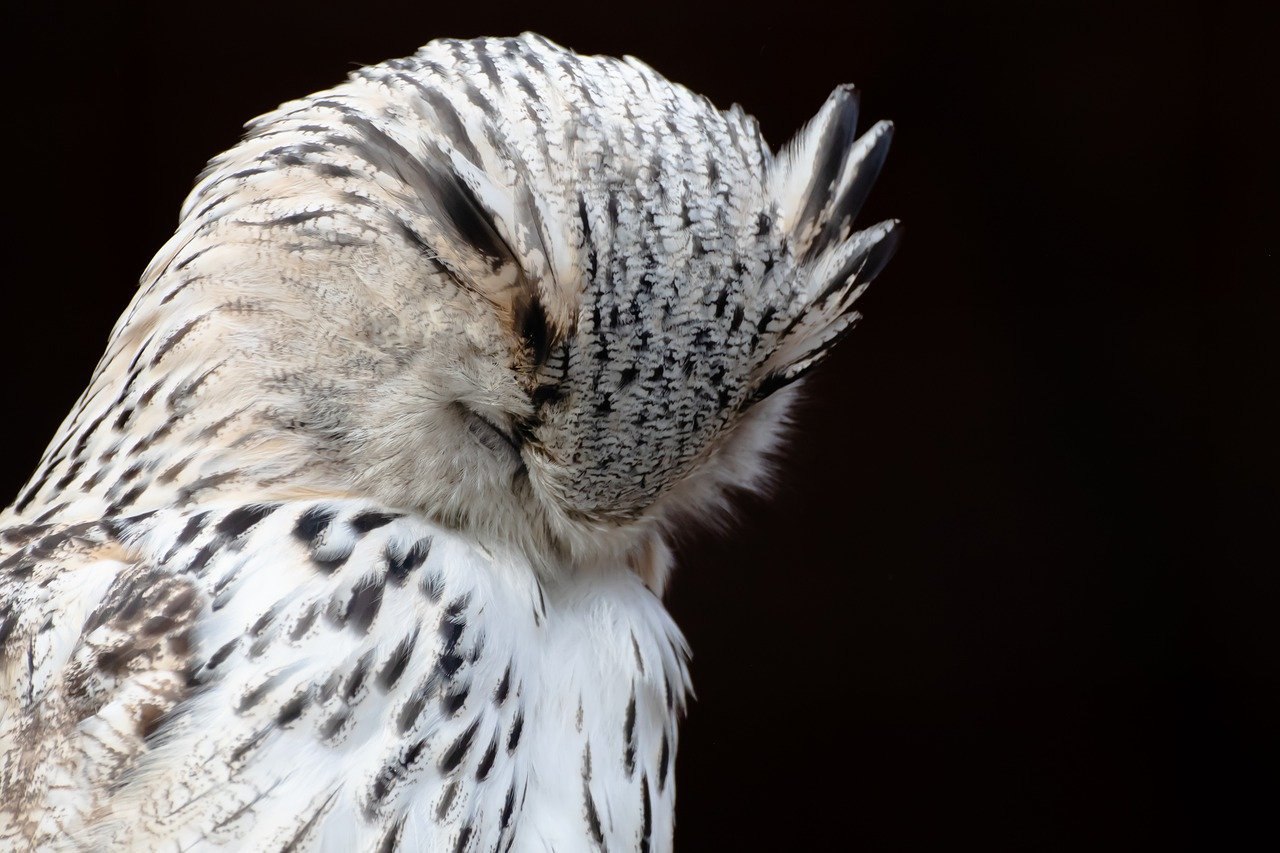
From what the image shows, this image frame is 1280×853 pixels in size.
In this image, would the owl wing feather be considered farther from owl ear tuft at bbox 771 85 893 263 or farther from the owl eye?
owl ear tuft at bbox 771 85 893 263

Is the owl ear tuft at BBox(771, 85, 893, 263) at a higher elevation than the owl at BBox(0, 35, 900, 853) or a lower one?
higher

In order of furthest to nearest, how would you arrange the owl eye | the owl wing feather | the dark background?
the dark background < the owl eye < the owl wing feather

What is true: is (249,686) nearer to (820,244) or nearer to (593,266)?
(593,266)

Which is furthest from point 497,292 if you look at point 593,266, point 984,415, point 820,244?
point 984,415

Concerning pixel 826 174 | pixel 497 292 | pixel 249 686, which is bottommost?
pixel 249 686

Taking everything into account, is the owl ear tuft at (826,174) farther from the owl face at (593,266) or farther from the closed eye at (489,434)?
the closed eye at (489,434)

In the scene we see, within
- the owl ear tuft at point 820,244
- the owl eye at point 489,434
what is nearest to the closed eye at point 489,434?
the owl eye at point 489,434

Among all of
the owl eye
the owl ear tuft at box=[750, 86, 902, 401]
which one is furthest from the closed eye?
the owl ear tuft at box=[750, 86, 902, 401]
